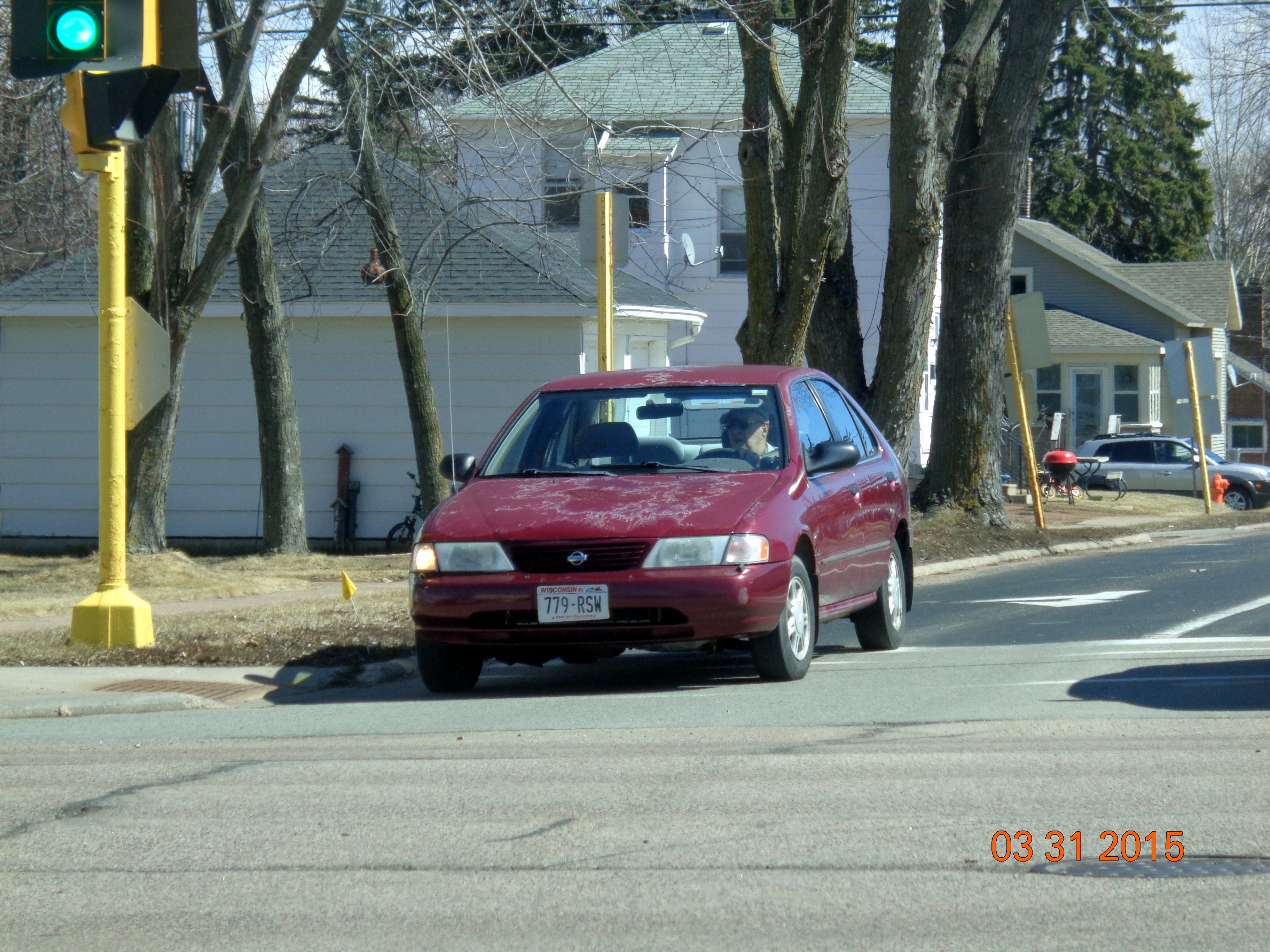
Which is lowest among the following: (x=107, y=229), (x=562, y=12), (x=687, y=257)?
(x=107, y=229)

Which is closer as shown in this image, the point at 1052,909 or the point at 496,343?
the point at 1052,909

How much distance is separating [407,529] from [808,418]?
37.6 ft

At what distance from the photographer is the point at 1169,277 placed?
152 ft

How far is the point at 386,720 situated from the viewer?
24.4 ft

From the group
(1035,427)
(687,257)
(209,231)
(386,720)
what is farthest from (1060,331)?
(386,720)

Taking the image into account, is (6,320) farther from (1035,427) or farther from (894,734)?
(1035,427)

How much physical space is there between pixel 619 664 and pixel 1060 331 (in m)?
34.7

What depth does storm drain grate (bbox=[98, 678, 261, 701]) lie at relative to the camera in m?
8.34

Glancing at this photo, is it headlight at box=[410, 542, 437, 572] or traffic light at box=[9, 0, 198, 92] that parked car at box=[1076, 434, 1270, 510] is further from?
traffic light at box=[9, 0, 198, 92]

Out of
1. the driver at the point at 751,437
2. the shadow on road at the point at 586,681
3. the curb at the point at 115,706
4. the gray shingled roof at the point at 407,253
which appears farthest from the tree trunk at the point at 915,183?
the curb at the point at 115,706

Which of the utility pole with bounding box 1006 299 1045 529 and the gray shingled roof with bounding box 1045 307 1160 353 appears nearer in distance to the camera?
the utility pole with bounding box 1006 299 1045 529

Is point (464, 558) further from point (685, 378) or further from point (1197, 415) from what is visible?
point (1197, 415)

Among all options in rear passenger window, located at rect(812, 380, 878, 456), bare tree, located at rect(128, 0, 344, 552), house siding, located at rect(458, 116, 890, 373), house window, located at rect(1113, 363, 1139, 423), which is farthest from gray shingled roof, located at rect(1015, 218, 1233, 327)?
rear passenger window, located at rect(812, 380, 878, 456)

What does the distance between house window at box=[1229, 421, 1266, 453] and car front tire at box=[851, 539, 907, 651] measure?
48.5 meters
